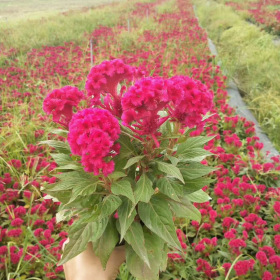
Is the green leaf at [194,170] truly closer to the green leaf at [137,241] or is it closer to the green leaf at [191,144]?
the green leaf at [191,144]

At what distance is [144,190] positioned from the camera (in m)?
0.90

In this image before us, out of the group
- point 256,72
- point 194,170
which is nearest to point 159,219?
point 194,170

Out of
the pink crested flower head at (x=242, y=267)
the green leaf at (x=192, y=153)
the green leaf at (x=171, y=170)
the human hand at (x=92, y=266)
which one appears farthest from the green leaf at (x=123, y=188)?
the pink crested flower head at (x=242, y=267)

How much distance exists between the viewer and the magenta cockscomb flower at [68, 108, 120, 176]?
77 cm

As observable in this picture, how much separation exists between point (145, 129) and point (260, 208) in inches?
72.5

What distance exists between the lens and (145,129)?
900 millimetres

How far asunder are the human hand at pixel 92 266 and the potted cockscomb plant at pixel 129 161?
100mm

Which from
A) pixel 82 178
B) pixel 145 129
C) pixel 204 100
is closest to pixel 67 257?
pixel 82 178

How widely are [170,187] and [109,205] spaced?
0.69ft

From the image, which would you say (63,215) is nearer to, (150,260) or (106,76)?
(150,260)

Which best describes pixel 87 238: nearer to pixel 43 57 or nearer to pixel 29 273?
pixel 29 273

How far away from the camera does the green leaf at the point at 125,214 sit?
2.94ft

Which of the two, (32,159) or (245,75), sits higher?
(32,159)

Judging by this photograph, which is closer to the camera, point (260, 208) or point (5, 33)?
point (260, 208)
